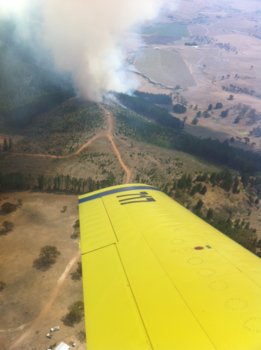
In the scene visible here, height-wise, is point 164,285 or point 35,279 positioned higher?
point 164,285

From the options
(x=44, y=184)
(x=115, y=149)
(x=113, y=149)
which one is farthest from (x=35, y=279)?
(x=115, y=149)

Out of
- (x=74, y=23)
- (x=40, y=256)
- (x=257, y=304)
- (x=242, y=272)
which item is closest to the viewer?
(x=257, y=304)

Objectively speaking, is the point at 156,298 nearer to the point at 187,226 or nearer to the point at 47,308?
the point at 187,226

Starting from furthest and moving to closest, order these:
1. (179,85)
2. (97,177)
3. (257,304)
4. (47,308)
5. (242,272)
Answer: (179,85) < (97,177) < (47,308) < (242,272) < (257,304)

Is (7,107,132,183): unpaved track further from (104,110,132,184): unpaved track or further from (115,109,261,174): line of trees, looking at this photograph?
(115,109,261,174): line of trees

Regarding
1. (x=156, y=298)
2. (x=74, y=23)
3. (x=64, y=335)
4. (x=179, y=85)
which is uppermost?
(x=74, y=23)

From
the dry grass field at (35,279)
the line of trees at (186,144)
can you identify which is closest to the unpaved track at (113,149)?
the line of trees at (186,144)

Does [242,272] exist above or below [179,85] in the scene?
below

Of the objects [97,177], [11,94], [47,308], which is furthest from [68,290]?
A: [11,94]

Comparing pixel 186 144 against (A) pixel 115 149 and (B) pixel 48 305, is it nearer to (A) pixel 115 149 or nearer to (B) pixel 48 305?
(A) pixel 115 149
